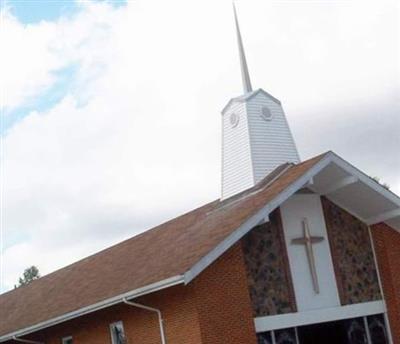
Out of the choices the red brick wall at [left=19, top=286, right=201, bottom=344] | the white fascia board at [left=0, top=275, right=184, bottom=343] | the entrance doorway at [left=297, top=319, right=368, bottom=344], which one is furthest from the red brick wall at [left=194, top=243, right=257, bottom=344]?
the entrance doorway at [left=297, top=319, right=368, bottom=344]

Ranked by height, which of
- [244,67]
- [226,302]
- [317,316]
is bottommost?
[317,316]

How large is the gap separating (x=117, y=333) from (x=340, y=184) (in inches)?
221

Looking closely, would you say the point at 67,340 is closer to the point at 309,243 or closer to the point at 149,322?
the point at 149,322

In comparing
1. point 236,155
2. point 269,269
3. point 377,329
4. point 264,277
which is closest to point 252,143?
point 236,155

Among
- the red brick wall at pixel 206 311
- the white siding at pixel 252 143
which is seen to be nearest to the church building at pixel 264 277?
the red brick wall at pixel 206 311

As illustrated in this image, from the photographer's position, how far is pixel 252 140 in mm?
23062

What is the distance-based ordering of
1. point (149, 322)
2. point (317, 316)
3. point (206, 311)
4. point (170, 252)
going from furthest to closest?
1. point (170, 252)
2. point (317, 316)
3. point (149, 322)
4. point (206, 311)

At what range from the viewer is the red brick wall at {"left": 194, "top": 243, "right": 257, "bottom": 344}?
595 inches

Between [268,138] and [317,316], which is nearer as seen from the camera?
[317,316]

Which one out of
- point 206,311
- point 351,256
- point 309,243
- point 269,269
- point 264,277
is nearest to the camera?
point 206,311

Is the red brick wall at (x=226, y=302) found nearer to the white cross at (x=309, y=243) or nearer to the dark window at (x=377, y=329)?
the white cross at (x=309, y=243)

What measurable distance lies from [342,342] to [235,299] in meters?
3.21

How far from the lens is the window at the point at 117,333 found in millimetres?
17297

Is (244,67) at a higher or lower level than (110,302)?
higher
